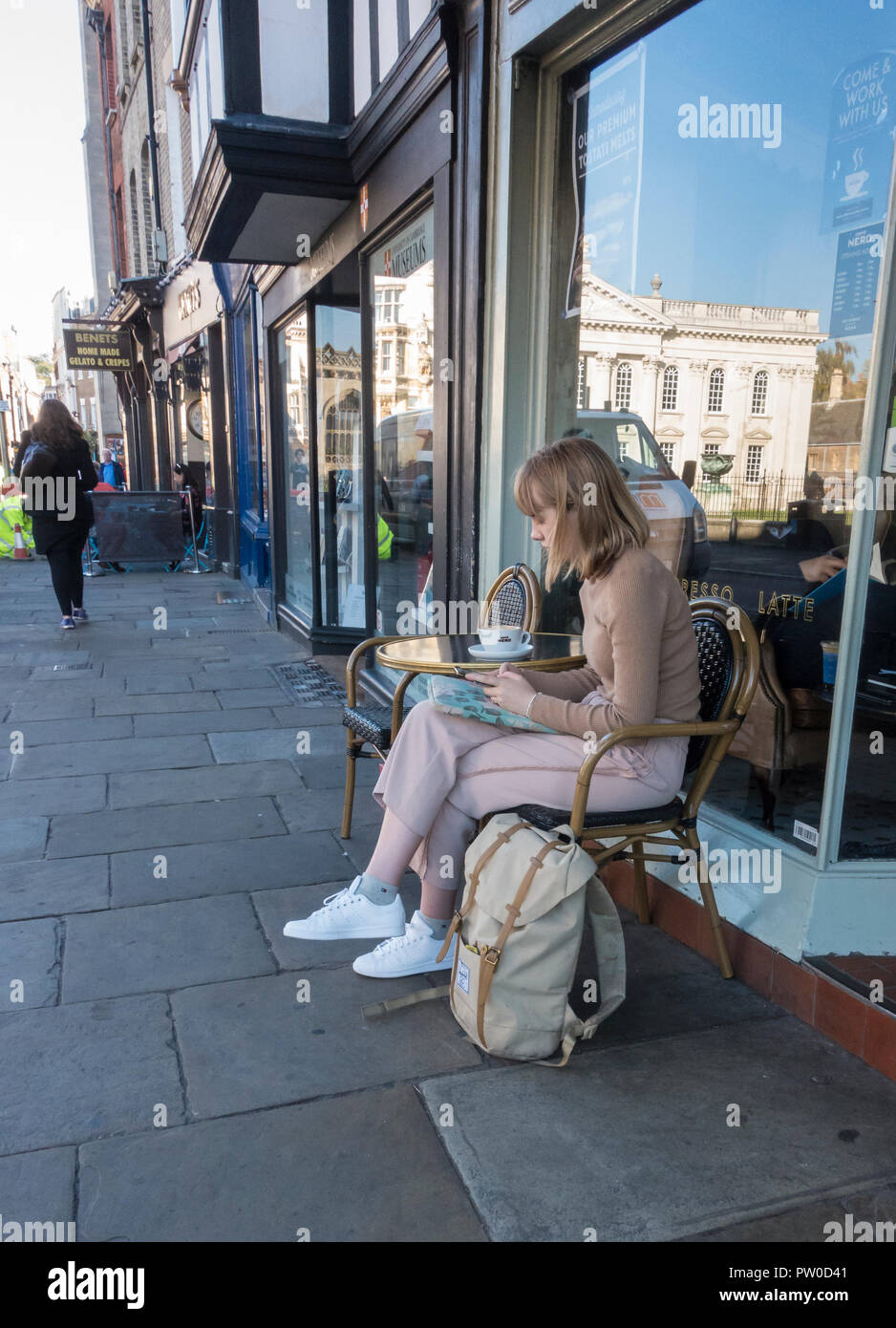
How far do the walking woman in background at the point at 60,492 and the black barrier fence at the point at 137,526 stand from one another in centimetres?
380

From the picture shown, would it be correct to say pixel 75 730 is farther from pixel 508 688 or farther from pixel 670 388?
pixel 670 388

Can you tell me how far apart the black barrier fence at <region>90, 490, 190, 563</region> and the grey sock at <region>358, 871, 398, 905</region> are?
10693 mm

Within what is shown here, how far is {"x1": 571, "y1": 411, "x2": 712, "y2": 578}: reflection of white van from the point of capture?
133 inches

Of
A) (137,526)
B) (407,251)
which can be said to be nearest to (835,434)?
(407,251)

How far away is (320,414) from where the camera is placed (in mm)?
7383

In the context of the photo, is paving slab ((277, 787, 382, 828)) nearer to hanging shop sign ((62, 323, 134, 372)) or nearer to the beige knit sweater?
the beige knit sweater

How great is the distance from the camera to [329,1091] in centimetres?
220

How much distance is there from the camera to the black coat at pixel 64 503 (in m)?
8.01

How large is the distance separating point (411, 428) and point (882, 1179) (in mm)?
4450

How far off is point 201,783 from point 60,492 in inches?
184

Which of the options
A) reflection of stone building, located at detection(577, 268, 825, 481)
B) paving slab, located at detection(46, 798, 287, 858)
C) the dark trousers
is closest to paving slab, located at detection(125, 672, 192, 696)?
the dark trousers

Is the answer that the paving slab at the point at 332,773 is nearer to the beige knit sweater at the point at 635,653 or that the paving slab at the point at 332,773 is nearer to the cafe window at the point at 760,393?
the beige knit sweater at the point at 635,653

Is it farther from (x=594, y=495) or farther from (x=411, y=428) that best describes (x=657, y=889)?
(x=411, y=428)
